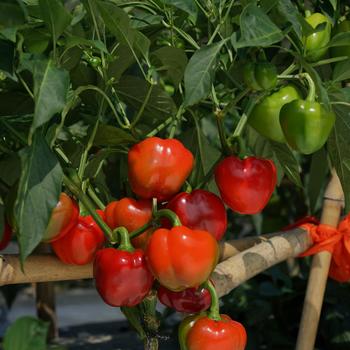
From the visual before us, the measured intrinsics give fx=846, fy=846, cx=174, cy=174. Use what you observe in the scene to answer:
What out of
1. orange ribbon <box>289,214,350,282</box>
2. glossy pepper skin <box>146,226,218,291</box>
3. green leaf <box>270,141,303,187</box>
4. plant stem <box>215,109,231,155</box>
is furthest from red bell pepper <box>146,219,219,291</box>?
orange ribbon <box>289,214,350,282</box>

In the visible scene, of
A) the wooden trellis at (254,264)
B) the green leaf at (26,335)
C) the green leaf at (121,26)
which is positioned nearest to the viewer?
the green leaf at (26,335)

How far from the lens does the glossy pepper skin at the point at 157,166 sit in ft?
2.45

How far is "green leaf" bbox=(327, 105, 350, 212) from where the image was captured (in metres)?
0.81

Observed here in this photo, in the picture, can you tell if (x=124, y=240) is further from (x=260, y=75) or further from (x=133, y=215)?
(x=260, y=75)

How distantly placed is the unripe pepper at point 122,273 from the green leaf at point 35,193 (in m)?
0.11

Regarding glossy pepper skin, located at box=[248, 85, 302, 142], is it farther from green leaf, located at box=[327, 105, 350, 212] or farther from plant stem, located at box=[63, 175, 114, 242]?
plant stem, located at box=[63, 175, 114, 242]

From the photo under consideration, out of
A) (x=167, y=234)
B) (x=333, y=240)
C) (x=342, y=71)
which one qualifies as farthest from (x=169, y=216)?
(x=333, y=240)

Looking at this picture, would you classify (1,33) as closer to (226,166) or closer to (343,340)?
(226,166)

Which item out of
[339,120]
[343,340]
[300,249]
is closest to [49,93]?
[339,120]

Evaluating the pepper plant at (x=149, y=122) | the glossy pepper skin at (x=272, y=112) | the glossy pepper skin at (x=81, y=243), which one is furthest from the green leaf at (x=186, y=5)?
the glossy pepper skin at (x=81, y=243)

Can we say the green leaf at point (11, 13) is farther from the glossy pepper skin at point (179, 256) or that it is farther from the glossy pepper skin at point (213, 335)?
the glossy pepper skin at point (213, 335)

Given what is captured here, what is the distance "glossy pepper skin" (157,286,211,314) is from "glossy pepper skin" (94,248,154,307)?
0.04m

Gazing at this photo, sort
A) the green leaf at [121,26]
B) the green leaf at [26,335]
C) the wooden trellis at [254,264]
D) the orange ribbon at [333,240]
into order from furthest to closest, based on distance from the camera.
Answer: the orange ribbon at [333,240], the wooden trellis at [254,264], the green leaf at [121,26], the green leaf at [26,335]

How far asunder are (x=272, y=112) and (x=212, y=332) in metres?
0.21
